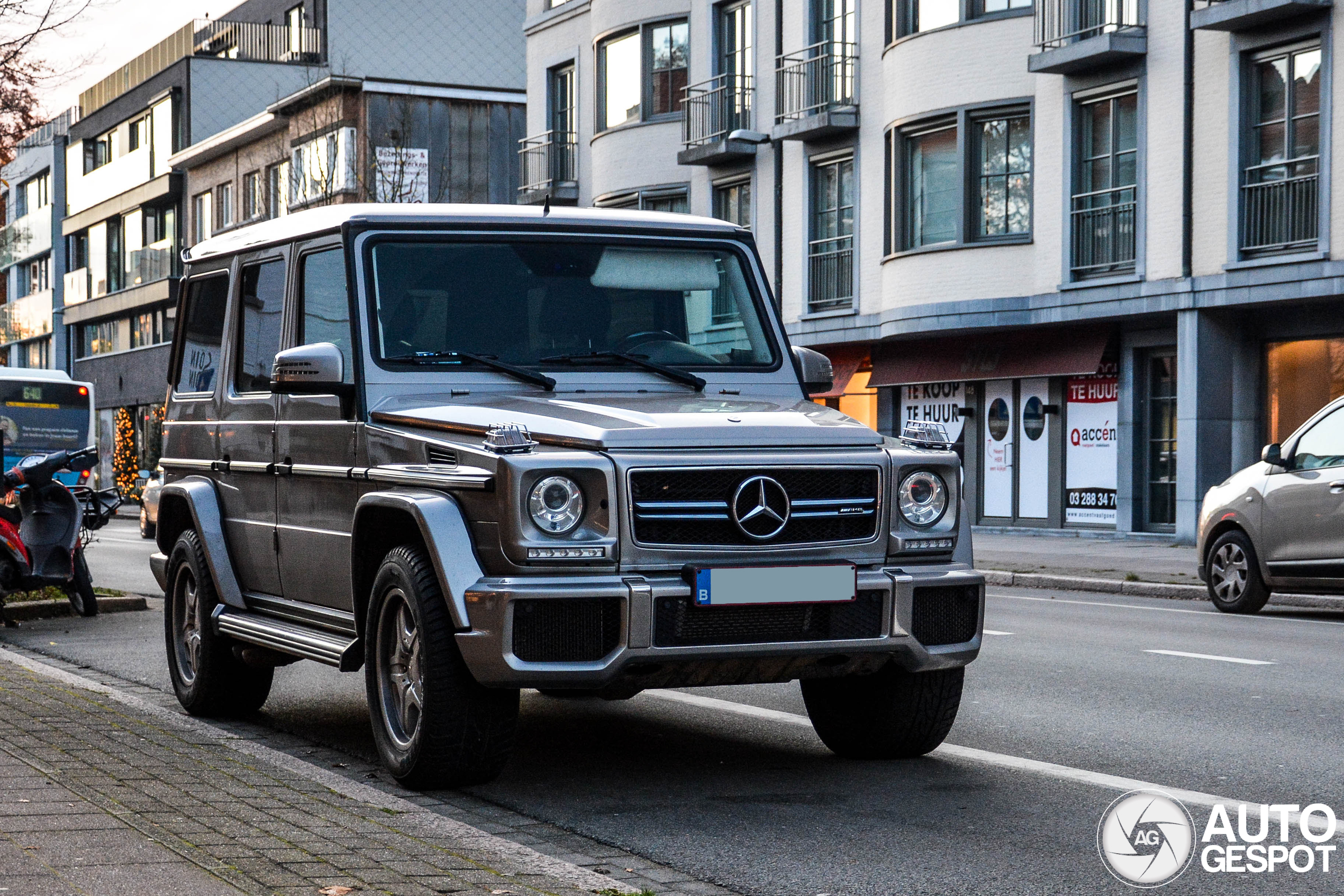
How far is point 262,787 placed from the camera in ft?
20.5

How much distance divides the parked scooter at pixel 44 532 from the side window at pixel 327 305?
6.03 meters

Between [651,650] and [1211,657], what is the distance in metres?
6.06

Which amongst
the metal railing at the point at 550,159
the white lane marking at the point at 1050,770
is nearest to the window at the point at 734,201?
the metal railing at the point at 550,159

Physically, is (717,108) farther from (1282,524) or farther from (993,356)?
(1282,524)

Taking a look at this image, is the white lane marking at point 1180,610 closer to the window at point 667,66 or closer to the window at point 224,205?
the window at point 667,66

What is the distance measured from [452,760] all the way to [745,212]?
1107 inches

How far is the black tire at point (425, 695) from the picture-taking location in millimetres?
6172

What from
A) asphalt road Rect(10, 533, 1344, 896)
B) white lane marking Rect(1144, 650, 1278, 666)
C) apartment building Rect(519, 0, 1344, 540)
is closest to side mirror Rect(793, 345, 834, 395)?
asphalt road Rect(10, 533, 1344, 896)

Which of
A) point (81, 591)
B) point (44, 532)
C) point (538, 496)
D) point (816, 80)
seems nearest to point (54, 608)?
point (81, 591)

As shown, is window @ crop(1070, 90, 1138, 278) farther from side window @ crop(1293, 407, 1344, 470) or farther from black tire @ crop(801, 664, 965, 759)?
black tire @ crop(801, 664, 965, 759)

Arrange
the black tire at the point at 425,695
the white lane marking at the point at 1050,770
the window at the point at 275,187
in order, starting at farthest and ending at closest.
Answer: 1. the window at the point at 275,187
2. the white lane marking at the point at 1050,770
3. the black tire at the point at 425,695

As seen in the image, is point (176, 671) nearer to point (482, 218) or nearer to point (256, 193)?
point (482, 218)
